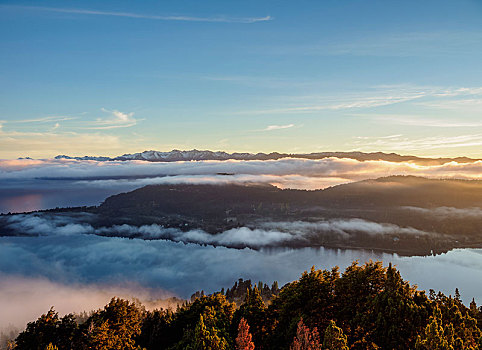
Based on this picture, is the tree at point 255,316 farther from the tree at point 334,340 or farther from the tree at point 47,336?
the tree at point 47,336

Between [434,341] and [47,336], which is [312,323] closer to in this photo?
[434,341]

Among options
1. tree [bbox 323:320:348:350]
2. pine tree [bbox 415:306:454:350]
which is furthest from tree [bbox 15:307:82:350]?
pine tree [bbox 415:306:454:350]

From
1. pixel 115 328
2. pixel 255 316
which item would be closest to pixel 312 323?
pixel 255 316

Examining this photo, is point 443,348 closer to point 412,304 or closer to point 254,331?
point 412,304

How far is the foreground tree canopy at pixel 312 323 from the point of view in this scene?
33.5 meters

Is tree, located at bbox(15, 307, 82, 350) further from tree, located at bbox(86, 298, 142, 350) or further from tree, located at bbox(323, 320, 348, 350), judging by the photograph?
tree, located at bbox(323, 320, 348, 350)

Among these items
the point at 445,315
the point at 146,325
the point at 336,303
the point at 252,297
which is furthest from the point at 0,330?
the point at 445,315

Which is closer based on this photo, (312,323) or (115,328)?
(312,323)

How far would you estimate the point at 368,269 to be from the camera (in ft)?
143

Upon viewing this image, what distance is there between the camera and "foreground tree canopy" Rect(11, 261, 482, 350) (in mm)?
33500

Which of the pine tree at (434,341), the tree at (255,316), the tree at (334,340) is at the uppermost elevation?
the pine tree at (434,341)

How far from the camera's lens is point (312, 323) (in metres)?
42.3

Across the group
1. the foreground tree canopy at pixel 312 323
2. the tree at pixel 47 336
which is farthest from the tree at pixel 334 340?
the tree at pixel 47 336

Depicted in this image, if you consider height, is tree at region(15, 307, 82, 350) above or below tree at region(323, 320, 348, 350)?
below
